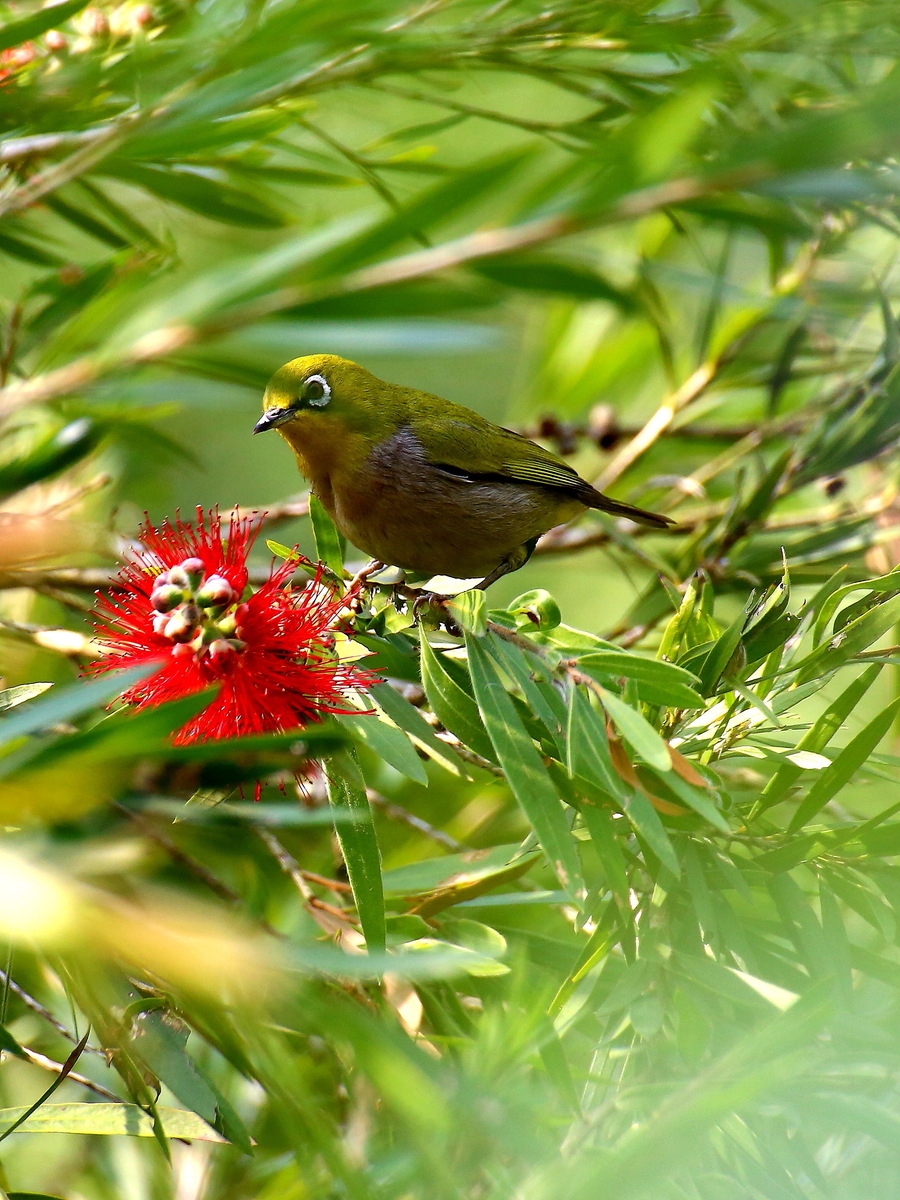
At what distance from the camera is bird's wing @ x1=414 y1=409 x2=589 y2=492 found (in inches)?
147

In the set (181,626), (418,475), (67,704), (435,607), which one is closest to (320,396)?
(418,475)

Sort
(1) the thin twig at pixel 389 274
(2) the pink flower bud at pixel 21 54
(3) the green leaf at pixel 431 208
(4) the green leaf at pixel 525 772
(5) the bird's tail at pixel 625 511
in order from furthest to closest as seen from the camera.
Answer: (5) the bird's tail at pixel 625 511 < (2) the pink flower bud at pixel 21 54 < (4) the green leaf at pixel 525 772 < (3) the green leaf at pixel 431 208 < (1) the thin twig at pixel 389 274

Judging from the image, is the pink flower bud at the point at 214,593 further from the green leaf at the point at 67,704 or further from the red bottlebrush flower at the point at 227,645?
the green leaf at the point at 67,704

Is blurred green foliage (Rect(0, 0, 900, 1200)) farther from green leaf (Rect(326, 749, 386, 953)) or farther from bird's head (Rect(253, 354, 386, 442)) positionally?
bird's head (Rect(253, 354, 386, 442))

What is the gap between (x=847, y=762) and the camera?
1.83 metres

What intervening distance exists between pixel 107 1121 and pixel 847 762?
4.90 feet

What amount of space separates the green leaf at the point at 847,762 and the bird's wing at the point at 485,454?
6.84 feet

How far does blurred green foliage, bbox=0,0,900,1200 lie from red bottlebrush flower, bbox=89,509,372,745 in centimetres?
16

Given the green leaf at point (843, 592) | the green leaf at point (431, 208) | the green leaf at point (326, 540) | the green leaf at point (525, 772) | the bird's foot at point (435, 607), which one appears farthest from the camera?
the green leaf at point (326, 540)

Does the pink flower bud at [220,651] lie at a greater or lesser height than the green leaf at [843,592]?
greater

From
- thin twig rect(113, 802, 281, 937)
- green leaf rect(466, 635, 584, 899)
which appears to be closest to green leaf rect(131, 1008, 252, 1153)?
thin twig rect(113, 802, 281, 937)

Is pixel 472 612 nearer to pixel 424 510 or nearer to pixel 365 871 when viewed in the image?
pixel 365 871

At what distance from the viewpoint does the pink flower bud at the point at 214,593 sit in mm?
2010

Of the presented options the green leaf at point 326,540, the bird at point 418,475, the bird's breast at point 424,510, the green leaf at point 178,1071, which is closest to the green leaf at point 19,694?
the green leaf at point 178,1071
